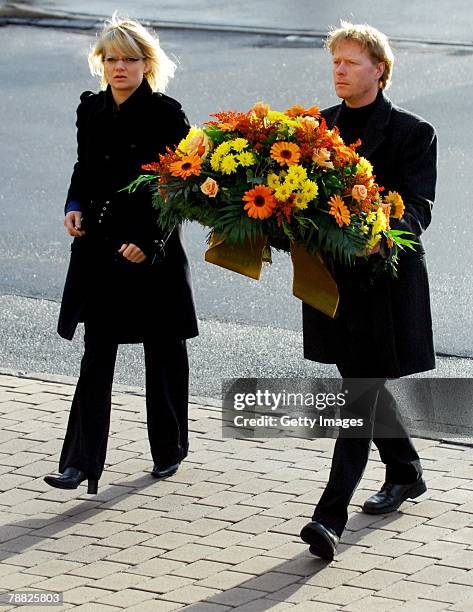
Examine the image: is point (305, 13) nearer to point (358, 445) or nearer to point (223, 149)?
point (358, 445)

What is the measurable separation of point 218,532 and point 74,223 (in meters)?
1.47

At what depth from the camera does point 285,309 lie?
9180 millimetres

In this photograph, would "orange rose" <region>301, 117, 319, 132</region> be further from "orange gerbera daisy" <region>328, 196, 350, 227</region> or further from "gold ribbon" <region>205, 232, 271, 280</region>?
"gold ribbon" <region>205, 232, 271, 280</region>

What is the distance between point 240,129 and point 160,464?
5.87ft

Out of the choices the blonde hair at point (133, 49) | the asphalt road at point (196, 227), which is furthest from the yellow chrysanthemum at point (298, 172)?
the asphalt road at point (196, 227)

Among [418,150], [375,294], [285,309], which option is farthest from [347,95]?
[285,309]

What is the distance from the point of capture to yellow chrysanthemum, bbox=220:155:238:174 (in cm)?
532

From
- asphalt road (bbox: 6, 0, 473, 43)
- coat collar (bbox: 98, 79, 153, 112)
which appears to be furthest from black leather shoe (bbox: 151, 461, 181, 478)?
asphalt road (bbox: 6, 0, 473, 43)

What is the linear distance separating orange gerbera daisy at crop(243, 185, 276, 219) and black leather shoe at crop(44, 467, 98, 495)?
5.34ft

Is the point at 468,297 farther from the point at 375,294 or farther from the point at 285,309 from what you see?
the point at 375,294

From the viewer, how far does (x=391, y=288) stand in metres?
5.75

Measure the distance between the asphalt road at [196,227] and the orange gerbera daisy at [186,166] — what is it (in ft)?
8.19

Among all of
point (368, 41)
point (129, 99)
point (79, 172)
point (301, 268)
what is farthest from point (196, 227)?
point (301, 268)

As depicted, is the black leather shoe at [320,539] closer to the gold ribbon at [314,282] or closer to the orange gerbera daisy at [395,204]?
the gold ribbon at [314,282]
